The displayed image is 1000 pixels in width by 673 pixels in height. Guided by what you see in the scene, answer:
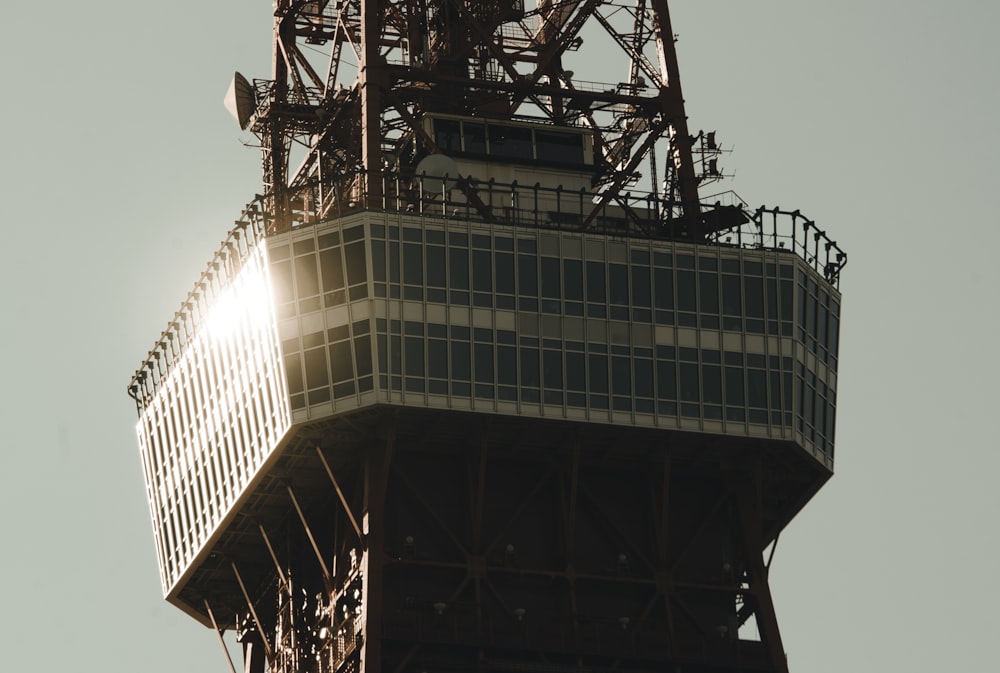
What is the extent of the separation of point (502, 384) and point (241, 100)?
3096 cm

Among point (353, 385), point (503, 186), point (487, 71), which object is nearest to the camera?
point (353, 385)

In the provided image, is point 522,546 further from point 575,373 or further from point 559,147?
point 559,147

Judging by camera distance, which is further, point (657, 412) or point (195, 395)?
point (195, 395)

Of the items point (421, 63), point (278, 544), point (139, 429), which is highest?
point (421, 63)

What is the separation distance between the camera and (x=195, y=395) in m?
158

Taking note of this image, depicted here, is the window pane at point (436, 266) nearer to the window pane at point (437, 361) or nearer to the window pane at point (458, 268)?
the window pane at point (458, 268)

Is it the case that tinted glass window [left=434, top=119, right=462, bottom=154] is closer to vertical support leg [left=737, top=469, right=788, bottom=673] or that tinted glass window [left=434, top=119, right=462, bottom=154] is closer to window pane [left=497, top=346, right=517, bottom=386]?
window pane [left=497, top=346, right=517, bottom=386]

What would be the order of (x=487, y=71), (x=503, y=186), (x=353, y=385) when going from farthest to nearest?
(x=487, y=71) → (x=503, y=186) → (x=353, y=385)

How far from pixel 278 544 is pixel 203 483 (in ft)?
18.0

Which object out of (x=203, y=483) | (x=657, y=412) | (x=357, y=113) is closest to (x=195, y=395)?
(x=203, y=483)

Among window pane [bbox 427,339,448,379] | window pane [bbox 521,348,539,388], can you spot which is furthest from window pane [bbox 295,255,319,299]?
window pane [bbox 521,348,539,388]

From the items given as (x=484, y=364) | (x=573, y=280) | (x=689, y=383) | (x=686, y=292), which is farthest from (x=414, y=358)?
(x=686, y=292)

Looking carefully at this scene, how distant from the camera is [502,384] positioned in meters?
142

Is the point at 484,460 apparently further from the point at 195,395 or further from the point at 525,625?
the point at 195,395
